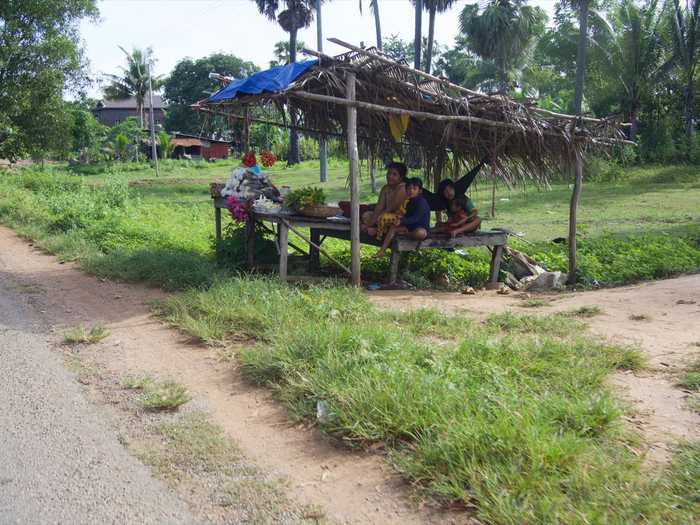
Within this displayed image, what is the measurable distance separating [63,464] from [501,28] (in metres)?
35.9

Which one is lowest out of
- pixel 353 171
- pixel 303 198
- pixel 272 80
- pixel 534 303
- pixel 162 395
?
pixel 534 303

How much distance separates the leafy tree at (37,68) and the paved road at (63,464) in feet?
45.9

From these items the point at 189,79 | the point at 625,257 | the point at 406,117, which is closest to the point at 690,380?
the point at 406,117

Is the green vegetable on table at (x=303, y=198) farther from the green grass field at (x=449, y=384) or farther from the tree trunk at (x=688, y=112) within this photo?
the tree trunk at (x=688, y=112)

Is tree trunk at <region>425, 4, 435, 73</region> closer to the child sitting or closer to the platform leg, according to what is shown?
the child sitting

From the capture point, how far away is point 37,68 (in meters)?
16.9

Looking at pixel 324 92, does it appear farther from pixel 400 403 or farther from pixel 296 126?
pixel 400 403

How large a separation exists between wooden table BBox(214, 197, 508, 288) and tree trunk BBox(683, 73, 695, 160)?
21.9 metres

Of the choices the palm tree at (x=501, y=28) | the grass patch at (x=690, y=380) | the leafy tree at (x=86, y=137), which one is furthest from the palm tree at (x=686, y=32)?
the leafy tree at (x=86, y=137)

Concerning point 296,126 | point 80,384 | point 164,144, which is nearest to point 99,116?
point 164,144

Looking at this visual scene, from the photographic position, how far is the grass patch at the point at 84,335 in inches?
228

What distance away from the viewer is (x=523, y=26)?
35906 millimetres

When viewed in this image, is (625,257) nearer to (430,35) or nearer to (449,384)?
(449,384)

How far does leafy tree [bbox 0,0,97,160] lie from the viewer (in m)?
16.5
